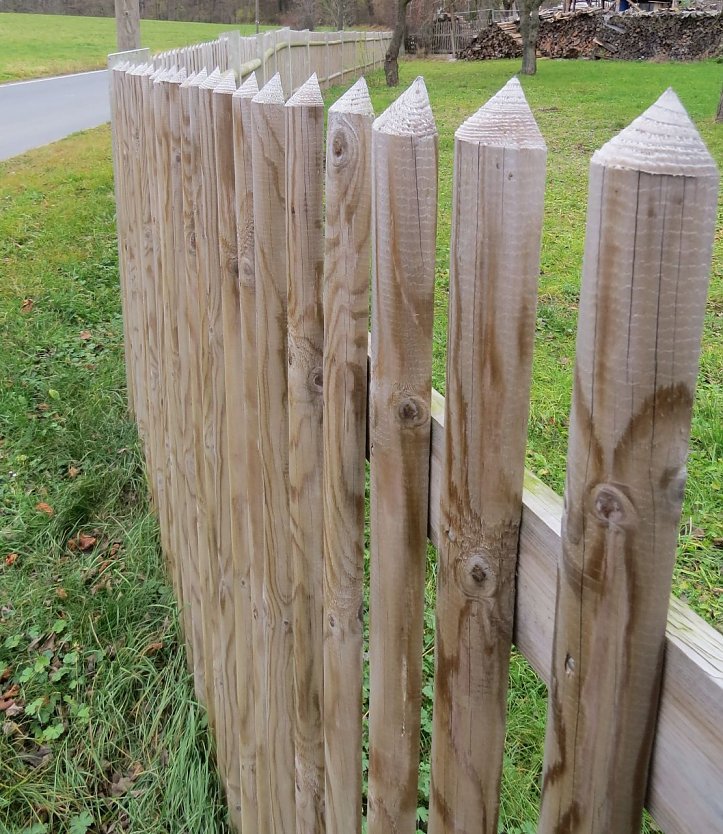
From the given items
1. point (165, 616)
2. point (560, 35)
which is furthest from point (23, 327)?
point (560, 35)

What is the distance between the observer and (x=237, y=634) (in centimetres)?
217

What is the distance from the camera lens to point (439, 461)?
1.21 m

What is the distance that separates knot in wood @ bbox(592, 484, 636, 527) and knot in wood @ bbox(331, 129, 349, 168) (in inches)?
25.5

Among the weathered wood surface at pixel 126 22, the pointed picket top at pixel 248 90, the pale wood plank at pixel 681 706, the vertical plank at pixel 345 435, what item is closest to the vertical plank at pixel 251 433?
the pointed picket top at pixel 248 90

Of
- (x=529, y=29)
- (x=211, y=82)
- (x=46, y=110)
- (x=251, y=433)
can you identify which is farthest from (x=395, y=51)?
(x=251, y=433)

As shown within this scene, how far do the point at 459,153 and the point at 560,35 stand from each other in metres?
37.5

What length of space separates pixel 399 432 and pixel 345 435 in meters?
0.22

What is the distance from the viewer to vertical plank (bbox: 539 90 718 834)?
2.43 ft

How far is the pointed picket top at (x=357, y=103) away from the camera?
48.3 inches

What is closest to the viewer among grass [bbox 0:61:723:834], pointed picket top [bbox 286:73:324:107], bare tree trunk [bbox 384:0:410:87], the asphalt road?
pointed picket top [bbox 286:73:324:107]

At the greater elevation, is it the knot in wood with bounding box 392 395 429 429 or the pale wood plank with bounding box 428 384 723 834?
the knot in wood with bounding box 392 395 429 429

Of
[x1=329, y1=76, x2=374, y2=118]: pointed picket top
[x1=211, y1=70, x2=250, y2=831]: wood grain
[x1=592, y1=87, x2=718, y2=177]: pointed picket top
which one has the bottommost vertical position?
[x1=211, y1=70, x2=250, y2=831]: wood grain

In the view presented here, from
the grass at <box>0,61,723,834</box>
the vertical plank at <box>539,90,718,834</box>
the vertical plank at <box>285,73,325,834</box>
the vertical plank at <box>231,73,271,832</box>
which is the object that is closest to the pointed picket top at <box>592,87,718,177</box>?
the vertical plank at <box>539,90,718,834</box>

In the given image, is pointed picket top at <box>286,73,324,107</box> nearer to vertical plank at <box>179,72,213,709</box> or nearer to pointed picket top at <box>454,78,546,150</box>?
pointed picket top at <box>454,78,546,150</box>
